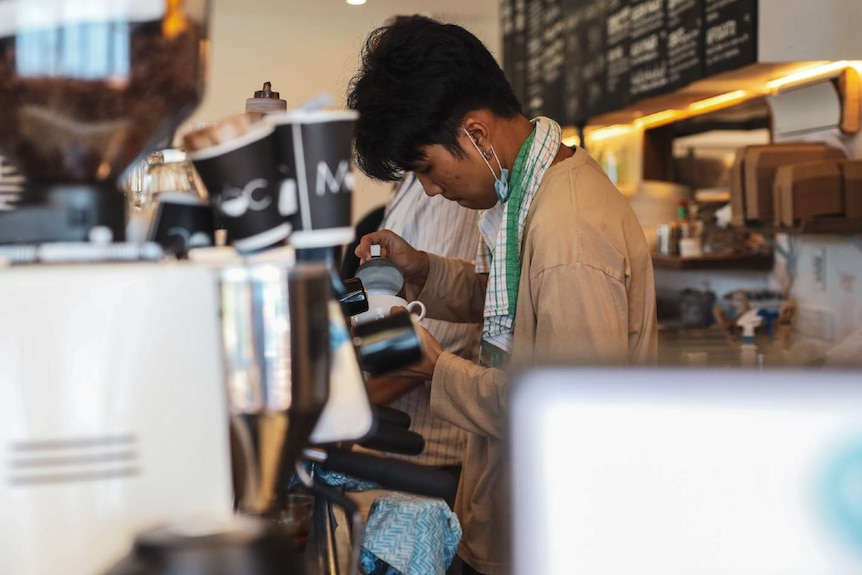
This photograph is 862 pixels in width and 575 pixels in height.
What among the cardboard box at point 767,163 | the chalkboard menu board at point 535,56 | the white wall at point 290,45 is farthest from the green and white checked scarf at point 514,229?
the white wall at point 290,45

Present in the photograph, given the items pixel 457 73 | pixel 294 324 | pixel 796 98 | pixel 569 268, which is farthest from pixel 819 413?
pixel 796 98

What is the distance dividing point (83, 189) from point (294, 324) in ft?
0.57

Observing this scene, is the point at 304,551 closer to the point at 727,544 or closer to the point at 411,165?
the point at 727,544

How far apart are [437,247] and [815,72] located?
1.38 meters

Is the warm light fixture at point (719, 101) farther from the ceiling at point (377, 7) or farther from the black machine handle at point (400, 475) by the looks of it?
the black machine handle at point (400, 475)

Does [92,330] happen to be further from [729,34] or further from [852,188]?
[729,34]

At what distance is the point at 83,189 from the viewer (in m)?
0.63

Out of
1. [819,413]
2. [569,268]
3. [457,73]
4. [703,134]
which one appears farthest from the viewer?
[703,134]

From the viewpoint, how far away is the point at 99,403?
1.81ft

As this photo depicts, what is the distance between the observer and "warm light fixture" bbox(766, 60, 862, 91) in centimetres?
279

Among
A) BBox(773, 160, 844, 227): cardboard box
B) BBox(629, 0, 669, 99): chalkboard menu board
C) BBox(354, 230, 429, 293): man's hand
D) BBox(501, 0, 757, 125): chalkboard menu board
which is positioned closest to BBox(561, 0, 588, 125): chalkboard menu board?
BBox(501, 0, 757, 125): chalkboard menu board

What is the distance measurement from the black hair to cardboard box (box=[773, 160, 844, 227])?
A: 4.96 ft

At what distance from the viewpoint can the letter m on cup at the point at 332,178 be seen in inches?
25.5

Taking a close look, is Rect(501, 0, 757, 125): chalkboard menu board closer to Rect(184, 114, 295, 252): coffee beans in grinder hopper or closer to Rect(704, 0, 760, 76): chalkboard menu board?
Rect(704, 0, 760, 76): chalkboard menu board
